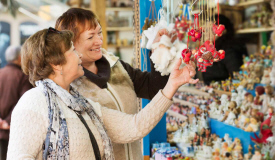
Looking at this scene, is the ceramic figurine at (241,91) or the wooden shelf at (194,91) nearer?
the ceramic figurine at (241,91)

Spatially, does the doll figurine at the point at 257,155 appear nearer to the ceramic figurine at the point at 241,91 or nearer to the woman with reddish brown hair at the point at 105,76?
the ceramic figurine at the point at 241,91

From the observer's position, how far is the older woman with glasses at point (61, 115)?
1.00 m

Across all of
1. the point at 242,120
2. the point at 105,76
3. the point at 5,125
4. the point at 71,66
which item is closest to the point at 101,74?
the point at 105,76

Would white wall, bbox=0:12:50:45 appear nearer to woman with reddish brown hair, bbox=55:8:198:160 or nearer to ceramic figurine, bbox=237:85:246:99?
woman with reddish brown hair, bbox=55:8:198:160

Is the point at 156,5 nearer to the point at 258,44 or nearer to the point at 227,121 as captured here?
the point at 258,44

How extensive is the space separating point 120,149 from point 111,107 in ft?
0.63

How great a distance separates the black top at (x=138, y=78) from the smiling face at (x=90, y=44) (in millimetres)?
68

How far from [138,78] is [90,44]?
315 mm

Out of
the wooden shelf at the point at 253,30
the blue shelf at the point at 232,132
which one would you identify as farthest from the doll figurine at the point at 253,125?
the wooden shelf at the point at 253,30

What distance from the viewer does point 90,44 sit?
129 centimetres

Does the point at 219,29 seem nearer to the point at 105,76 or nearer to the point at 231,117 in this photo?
the point at 105,76

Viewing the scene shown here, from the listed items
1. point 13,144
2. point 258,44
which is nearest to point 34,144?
point 13,144

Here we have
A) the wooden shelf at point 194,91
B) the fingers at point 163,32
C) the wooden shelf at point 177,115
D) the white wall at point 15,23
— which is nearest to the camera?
the fingers at point 163,32

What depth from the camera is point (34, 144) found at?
0.99m
